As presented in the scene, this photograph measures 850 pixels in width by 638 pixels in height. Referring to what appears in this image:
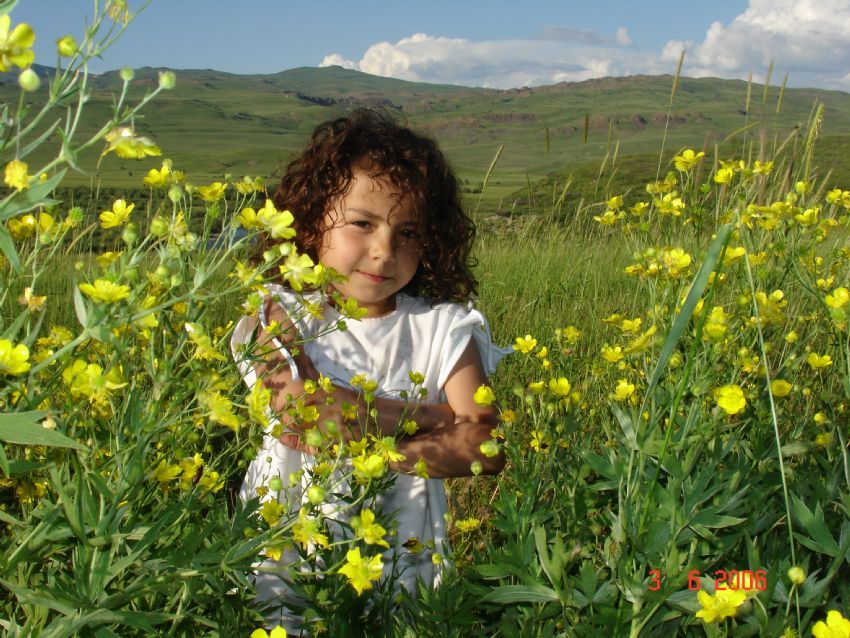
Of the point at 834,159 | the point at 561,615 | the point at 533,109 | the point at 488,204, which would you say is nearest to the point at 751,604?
the point at 561,615

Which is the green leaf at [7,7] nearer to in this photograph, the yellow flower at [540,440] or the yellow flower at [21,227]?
the yellow flower at [21,227]

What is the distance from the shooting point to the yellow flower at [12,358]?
0.83 metres

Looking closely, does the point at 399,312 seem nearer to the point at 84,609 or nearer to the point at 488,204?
the point at 84,609

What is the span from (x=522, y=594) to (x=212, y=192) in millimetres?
873

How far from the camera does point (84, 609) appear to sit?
907mm

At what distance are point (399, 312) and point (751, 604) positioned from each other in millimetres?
1124

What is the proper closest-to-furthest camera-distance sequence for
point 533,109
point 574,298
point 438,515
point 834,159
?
point 438,515 < point 574,298 < point 834,159 < point 533,109

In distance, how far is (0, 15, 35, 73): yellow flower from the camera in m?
0.75

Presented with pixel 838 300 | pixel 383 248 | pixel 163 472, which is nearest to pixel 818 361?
pixel 838 300

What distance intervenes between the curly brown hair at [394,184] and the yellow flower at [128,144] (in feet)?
3.32

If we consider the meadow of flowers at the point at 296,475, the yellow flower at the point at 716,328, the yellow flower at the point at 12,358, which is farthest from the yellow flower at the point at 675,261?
the yellow flower at the point at 12,358

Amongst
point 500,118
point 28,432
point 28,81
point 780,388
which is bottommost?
point 780,388

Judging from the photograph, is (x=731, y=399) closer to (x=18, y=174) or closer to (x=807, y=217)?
(x=807, y=217)

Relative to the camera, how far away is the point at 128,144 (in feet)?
2.94
